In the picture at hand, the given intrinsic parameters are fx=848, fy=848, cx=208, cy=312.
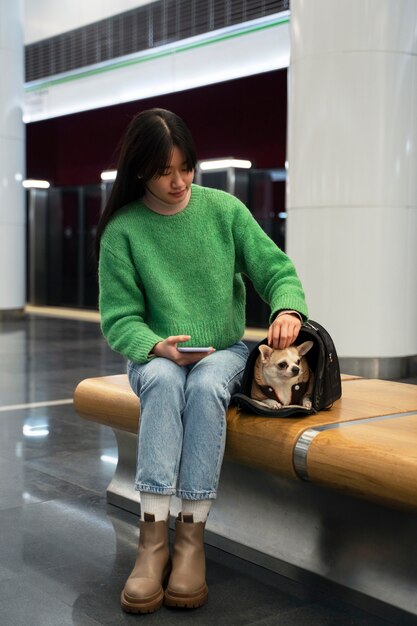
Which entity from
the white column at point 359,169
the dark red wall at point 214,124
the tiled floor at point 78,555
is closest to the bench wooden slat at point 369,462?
the tiled floor at point 78,555

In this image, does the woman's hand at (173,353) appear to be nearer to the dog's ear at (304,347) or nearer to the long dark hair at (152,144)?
the dog's ear at (304,347)

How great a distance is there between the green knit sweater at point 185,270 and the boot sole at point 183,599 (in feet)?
2.74

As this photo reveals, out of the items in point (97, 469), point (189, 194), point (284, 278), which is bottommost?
point (97, 469)

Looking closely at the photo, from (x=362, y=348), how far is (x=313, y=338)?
15.2 feet

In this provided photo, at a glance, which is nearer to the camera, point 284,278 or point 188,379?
point 188,379

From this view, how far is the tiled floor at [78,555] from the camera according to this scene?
2477mm

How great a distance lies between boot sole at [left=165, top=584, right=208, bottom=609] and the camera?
2.50 m

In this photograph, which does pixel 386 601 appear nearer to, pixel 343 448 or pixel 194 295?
pixel 343 448

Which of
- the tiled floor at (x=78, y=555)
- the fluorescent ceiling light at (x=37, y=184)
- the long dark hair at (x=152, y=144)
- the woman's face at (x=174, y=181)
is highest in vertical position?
the fluorescent ceiling light at (x=37, y=184)

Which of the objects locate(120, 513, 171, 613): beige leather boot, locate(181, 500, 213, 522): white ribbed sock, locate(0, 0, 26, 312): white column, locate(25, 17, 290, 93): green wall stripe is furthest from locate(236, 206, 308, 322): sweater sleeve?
locate(0, 0, 26, 312): white column

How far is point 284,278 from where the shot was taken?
297 centimetres

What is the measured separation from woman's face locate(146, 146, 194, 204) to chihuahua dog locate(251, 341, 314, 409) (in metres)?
0.62

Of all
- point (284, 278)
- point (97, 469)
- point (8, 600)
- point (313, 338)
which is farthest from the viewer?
point (97, 469)

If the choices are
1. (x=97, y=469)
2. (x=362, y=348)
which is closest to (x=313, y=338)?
(x=97, y=469)
